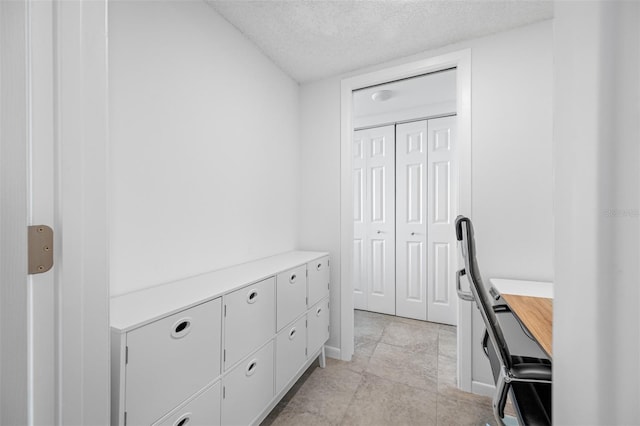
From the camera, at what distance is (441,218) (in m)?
3.17

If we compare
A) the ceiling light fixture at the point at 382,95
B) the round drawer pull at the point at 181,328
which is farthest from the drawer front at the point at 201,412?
the ceiling light fixture at the point at 382,95

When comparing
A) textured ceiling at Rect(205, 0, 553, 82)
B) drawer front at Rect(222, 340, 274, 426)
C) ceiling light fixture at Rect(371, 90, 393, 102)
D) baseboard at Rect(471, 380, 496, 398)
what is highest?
textured ceiling at Rect(205, 0, 553, 82)

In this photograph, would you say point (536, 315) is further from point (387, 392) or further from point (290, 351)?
point (290, 351)

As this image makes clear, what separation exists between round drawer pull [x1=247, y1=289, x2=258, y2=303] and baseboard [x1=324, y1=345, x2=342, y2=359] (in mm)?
1294

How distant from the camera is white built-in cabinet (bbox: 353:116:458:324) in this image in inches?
124

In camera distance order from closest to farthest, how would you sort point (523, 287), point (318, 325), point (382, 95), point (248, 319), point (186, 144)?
point (248, 319) → point (186, 144) → point (523, 287) → point (318, 325) → point (382, 95)

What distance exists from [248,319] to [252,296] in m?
0.11

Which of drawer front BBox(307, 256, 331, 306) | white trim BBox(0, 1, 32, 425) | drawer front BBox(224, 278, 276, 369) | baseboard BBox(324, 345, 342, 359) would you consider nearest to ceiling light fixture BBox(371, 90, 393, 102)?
drawer front BBox(307, 256, 331, 306)

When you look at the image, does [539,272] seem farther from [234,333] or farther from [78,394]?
[78,394]

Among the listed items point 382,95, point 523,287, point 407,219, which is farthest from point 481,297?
point 382,95

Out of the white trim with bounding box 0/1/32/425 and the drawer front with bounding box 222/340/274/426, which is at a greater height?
the white trim with bounding box 0/1/32/425

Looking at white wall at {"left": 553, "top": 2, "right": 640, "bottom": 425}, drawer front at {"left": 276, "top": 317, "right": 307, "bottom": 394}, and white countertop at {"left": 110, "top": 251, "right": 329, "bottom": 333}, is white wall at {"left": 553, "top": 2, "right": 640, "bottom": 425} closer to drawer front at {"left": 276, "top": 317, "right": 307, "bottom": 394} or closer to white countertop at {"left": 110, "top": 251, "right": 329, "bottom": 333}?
white countertop at {"left": 110, "top": 251, "right": 329, "bottom": 333}

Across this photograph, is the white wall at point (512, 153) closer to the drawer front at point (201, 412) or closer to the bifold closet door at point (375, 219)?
the bifold closet door at point (375, 219)

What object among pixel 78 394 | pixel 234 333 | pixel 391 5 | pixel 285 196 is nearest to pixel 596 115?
pixel 78 394
